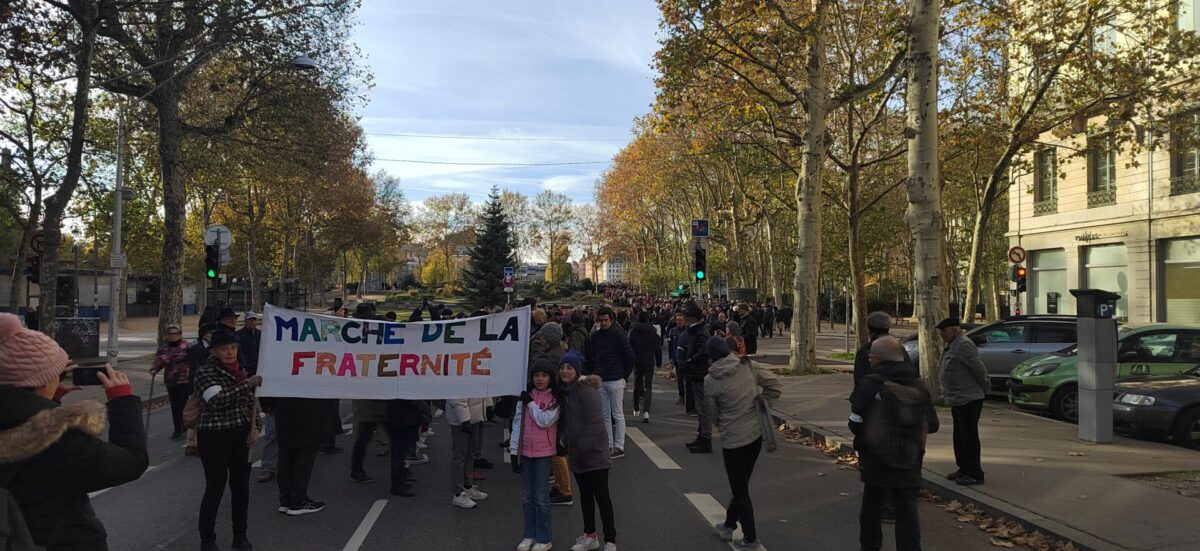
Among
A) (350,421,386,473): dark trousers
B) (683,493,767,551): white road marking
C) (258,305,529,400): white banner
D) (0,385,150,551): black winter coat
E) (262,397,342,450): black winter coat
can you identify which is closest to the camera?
(0,385,150,551): black winter coat

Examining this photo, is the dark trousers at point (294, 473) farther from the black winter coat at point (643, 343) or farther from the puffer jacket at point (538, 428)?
the black winter coat at point (643, 343)

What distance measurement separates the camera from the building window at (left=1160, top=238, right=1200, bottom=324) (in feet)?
75.3

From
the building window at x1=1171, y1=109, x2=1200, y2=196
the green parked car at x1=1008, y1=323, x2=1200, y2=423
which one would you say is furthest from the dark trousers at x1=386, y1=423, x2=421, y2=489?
the building window at x1=1171, y1=109, x2=1200, y2=196

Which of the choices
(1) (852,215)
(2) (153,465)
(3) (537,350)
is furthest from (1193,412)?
(2) (153,465)

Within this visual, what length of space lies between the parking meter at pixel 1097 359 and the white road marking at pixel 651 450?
5.24 m

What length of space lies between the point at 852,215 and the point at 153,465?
56.7 feet

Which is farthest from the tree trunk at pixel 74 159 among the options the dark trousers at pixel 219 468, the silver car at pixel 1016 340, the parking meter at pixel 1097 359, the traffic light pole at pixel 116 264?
the silver car at pixel 1016 340

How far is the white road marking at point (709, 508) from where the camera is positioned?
5.95m

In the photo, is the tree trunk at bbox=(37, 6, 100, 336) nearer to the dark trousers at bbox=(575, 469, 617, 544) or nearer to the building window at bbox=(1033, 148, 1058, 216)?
the dark trousers at bbox=(575, 469, 617, 544)

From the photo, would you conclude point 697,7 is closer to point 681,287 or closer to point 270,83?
point 270,83

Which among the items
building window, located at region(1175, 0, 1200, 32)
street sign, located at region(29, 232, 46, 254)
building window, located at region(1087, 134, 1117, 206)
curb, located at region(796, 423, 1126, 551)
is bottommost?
curb, located at region(796, 423, 1126, 551)

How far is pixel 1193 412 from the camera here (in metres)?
9.23

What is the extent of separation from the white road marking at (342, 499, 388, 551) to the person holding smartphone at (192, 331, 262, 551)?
72 centimetres

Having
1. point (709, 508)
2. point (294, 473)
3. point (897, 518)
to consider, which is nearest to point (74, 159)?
point (294, 473)
